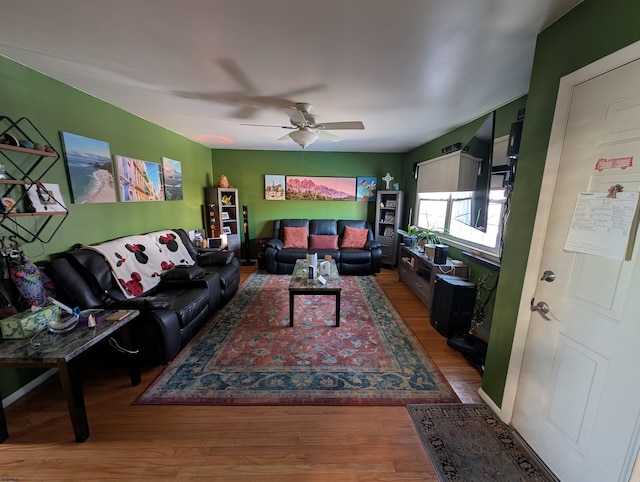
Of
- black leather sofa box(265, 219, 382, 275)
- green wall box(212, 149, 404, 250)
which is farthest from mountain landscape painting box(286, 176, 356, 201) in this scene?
black leather sofa box(265, 219, 382, 275)

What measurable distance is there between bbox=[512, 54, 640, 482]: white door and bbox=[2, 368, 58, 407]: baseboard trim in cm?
343

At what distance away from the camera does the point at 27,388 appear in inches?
71.9

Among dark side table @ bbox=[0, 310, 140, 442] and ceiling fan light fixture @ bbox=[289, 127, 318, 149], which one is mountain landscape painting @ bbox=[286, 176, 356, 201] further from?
dark side table @ bbox=[0, 310, 140, 442]

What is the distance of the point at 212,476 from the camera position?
1.31m

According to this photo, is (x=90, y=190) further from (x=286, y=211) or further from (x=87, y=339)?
(x=286, y=211)

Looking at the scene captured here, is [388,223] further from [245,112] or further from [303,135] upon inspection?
[245,112]

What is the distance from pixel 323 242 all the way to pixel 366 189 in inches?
60.1

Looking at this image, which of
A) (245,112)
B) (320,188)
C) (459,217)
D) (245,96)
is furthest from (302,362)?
(320,188)

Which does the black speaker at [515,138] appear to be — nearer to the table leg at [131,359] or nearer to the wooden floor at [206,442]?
the wooden floor at [206,442]

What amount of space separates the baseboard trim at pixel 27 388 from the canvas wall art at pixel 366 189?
4.96 meters

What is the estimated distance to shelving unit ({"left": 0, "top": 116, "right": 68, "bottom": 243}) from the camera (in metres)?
1.72

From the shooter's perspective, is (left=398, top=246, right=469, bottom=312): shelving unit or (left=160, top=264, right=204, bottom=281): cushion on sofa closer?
(left=160, top=264, right=204, bottom=281): cushion on sofa

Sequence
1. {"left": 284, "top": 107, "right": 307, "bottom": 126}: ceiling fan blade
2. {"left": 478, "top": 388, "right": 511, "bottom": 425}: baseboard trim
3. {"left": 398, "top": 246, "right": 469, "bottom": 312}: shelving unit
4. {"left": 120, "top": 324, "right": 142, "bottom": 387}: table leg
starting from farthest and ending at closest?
{"left": 398, "top": 246, "right": 469, "bottom": 312}: shelving unit, {"left": 284, "top": 107, "right": 307, "bottom": 126}: ceiling fan blade, {"left": 120, "top": 324, "right": 142, "bottom": 387}: table leg, {"left": 478, "top": 388, "right": 511, "bottom": 425}: baseboard trim

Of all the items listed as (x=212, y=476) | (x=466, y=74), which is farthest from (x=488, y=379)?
(x=466, y=74)
